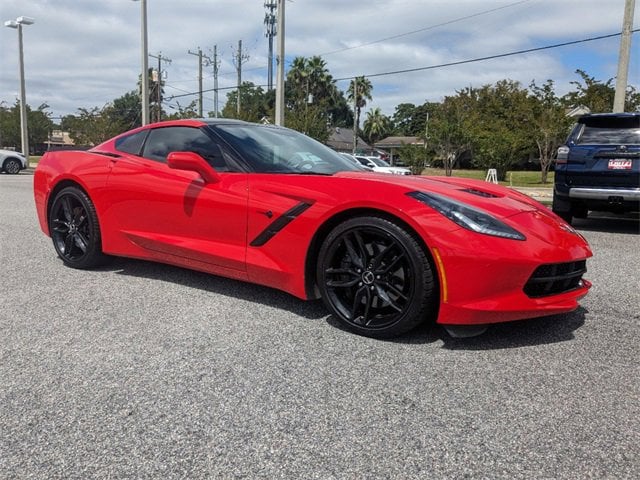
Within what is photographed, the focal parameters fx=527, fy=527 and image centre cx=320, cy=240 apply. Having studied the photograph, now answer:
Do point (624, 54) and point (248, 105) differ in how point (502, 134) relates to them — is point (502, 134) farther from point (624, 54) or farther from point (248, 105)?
point (248, 105)

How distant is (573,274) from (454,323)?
768 millimetres

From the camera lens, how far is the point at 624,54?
12984mm

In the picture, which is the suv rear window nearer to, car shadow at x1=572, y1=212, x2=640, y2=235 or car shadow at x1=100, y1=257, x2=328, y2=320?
car shadow at x1=572, y1=212, x2=640, y2=235

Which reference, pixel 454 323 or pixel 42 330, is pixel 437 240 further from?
pixel 42 330

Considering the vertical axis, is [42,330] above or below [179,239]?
below

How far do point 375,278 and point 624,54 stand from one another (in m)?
13.2

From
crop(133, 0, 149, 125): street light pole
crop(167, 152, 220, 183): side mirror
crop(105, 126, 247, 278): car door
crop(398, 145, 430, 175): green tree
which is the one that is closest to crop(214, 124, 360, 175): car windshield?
crop(105, 126, 247, 278): car door

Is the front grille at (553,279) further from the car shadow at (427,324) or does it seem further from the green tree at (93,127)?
the green tree at (93,127)

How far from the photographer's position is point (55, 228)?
15.6 feet

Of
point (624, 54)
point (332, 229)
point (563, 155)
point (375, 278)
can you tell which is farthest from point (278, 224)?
point (624, 54)

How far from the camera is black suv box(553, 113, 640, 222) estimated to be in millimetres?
6801

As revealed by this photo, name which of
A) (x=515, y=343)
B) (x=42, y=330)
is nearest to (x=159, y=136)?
(x=42, y=330)

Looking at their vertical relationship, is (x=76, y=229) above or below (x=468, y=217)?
below

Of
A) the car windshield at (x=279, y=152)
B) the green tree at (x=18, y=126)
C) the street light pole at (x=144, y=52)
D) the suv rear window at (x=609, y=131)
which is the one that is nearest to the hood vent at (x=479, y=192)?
the car windshield at (x=279, y=152)
